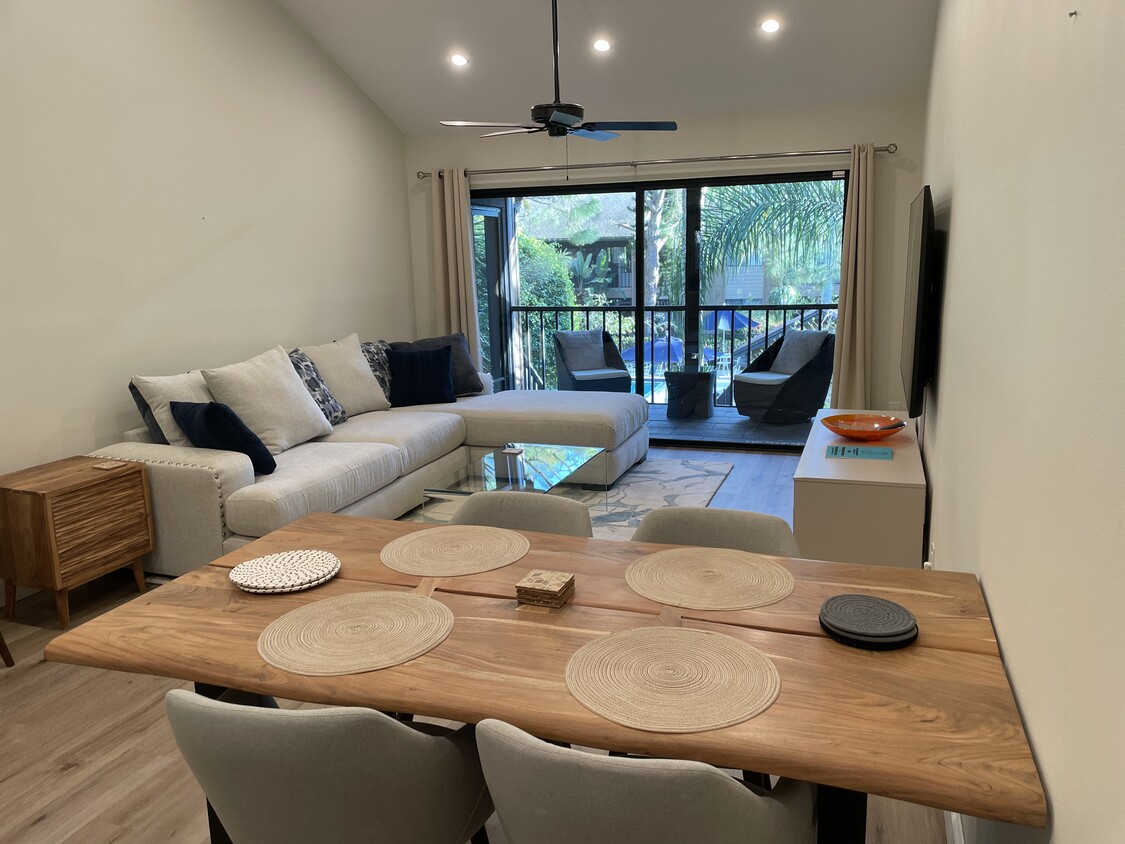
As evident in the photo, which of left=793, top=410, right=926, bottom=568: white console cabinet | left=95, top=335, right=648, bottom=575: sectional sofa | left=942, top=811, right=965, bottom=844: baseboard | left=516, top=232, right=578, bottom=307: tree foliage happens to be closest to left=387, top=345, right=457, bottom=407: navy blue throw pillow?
left=95, top=335, right=648, bottom=575: sectional sofa

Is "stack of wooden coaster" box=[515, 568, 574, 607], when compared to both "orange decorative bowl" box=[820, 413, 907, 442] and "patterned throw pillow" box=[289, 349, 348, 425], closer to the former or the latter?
"orange decorative bowl" box=[820, 413, 907, 442]

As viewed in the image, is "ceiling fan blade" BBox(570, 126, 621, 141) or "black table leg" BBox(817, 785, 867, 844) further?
"ceiling fan blade" BBox(570, 126, 621, 141)

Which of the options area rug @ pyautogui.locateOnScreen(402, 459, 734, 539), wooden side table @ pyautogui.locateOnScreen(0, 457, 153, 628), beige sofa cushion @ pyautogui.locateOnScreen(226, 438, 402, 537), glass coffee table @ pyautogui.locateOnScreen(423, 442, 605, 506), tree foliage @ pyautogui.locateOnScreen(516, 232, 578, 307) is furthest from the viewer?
tree foliage @ pyautogui.locateOnScreen(516, 232, 578, 307)

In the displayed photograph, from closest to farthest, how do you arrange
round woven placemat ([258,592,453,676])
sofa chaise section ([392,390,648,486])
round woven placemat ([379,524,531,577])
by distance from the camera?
1. round woven placemat ([258,592,453,676])
2. round woven placemat ([379,524,531,577])
3. sofa chaise section ([392,390,648,486])

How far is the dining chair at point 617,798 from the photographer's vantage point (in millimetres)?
1085

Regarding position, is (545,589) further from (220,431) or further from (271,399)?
(271,399)

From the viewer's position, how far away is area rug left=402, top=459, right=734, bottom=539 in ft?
14.3

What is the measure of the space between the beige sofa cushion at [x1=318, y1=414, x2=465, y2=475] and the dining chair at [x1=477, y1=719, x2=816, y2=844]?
338 centimetres

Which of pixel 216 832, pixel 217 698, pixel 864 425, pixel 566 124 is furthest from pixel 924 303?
pixel 216 832

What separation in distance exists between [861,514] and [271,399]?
2866 mm

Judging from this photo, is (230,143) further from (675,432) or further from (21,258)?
(675,432)

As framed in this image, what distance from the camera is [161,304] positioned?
4238 mm

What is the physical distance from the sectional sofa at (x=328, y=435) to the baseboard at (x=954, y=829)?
263cm

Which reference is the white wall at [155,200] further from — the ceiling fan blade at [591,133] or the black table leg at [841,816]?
the black table leg at [841,816]
